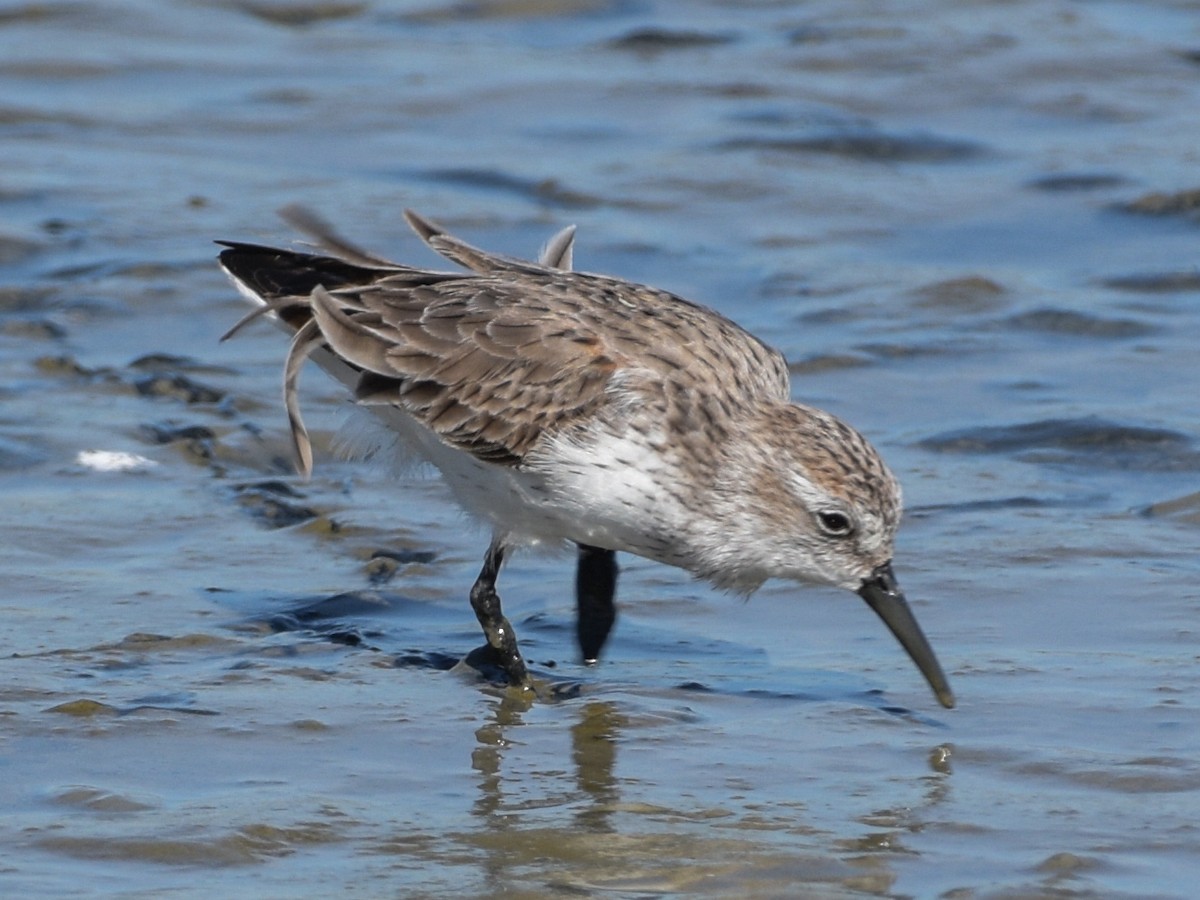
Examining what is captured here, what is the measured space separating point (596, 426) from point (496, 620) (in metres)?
0.82

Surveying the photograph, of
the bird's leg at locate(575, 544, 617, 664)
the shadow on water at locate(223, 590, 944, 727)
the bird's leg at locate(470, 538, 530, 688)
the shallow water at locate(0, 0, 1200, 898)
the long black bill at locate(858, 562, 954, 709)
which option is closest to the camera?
the shallow water at locate(0, 0, 1200, 898)

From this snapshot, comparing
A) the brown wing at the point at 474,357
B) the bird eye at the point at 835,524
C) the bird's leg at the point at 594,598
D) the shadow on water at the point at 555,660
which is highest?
the brown wing at the point at 474,357

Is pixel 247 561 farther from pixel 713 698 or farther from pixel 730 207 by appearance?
pixel 730 207

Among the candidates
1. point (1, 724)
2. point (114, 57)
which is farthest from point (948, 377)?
point (114, 57)

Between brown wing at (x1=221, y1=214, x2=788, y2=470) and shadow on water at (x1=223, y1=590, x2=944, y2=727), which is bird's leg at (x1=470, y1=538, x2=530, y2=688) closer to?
shadow on water at (x1=223, y1=590, x2=944, y2=727)

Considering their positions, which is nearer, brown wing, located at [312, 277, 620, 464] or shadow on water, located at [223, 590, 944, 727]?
shadow on water, located at [223, 590, 944, 727]

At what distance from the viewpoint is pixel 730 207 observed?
12852 mm

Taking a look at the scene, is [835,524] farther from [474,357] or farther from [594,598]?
[474,357]

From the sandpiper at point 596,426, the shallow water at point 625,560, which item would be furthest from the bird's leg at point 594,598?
the shallow water at point 625,560

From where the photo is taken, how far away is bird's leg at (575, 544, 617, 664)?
753cm

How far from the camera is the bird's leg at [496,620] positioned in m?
7.24

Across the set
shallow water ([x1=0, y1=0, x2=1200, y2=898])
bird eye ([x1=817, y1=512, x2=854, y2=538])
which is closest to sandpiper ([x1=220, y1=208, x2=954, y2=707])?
bird eye ([x1=817, y1=512, x2=854, y2=538])

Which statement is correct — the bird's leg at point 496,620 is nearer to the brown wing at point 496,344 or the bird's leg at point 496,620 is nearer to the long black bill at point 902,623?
the brown wing at point 496,344

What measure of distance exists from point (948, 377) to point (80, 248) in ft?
16.4
